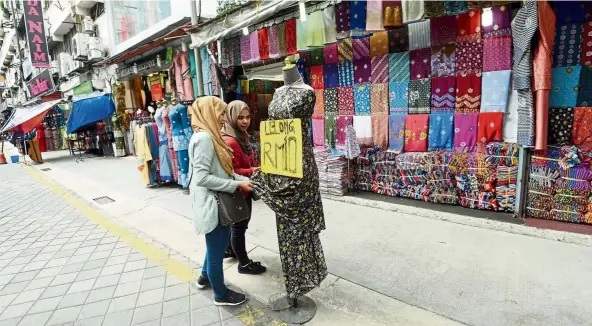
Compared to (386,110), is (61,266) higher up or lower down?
lower down

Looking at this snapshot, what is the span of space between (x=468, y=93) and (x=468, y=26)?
2.81 feet

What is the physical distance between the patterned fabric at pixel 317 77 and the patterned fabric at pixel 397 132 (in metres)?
1.52

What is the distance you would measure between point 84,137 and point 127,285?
13.7 m

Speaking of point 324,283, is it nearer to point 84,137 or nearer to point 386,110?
point 386,110

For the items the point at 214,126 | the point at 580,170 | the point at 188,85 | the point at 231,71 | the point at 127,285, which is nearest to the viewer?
the point at 214,126

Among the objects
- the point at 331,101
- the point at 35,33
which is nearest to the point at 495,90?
the point at 331,101

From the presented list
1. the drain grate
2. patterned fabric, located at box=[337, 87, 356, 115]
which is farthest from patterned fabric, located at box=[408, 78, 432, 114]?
the drain grate

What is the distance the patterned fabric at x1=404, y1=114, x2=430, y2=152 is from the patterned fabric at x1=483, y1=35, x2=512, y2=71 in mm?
1007

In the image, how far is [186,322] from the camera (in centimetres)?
249

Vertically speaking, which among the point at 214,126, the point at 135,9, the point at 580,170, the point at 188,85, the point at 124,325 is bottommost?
the point at 124,325

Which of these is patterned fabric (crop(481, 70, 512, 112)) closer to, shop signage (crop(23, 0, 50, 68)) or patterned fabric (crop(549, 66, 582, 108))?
patterned fabric (crop(549, 66, 582, 108))

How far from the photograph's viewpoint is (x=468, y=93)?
14.2ft

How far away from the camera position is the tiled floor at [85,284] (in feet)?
8.58

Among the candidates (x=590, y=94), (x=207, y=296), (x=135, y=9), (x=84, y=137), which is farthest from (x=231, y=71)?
(x=84, y=137)
